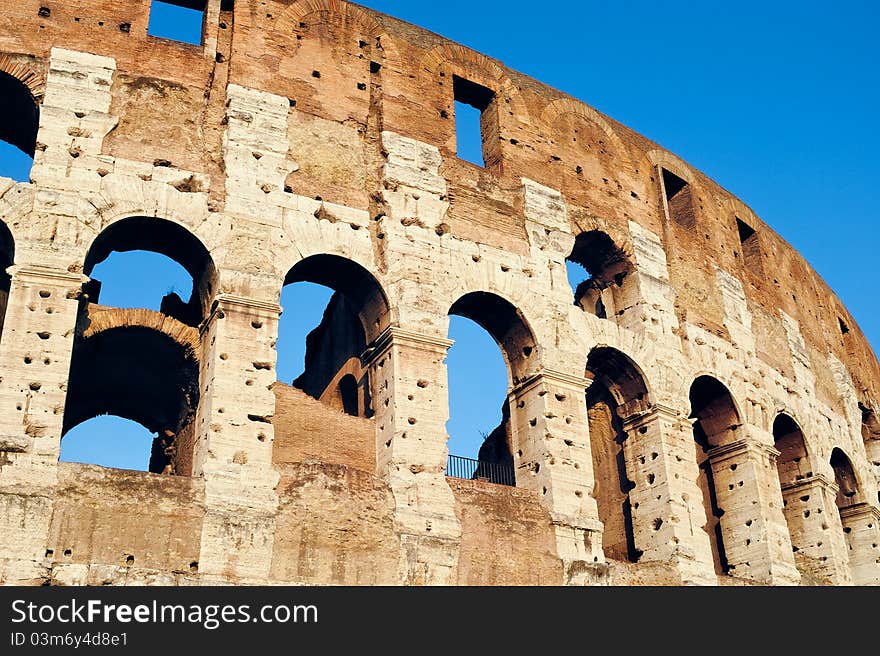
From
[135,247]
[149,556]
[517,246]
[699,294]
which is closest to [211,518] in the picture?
[149,556]

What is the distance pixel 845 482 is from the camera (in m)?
→ 19.6

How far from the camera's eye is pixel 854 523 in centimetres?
1925

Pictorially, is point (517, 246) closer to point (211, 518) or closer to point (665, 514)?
point (665, 514)

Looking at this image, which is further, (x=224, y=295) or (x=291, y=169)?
(x=291, y=169)

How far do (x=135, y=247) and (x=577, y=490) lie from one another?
6049 mm

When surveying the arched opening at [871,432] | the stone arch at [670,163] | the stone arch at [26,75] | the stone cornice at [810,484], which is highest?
the stone arch at [670,163]

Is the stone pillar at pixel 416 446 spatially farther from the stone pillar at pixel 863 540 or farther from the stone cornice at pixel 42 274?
the stone pillar at pixel 863 540

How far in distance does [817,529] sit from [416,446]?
8.18m

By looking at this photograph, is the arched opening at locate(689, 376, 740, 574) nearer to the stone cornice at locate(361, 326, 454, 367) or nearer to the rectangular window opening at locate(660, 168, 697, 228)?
the rectangular window opening at locate(660, 168, 697, 228)

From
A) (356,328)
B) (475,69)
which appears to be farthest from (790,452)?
(475,69)

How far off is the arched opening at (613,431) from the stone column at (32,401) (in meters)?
7.32

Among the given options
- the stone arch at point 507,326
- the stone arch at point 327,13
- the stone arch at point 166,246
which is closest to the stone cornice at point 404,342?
the stone arch at point 507,326

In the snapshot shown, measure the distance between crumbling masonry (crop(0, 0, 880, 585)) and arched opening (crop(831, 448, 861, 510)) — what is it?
74.2 inches

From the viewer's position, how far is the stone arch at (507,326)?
46.0 ft
